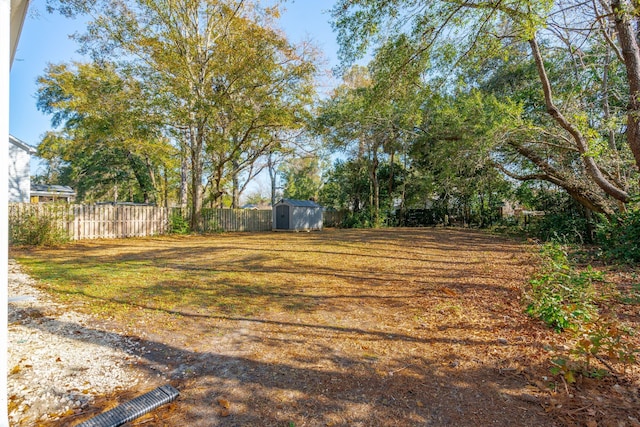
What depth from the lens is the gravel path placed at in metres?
1.84

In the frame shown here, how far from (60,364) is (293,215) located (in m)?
15.6

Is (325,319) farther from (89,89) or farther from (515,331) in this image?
(89,89)

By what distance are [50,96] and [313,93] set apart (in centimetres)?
1593

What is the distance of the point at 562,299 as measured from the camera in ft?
9.58

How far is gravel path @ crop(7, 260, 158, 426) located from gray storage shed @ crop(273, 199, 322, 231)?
14.6m

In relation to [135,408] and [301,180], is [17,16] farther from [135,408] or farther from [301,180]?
[301,180]

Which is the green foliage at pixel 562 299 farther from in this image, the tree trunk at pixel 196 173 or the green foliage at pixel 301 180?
the green foliage at pixel 301 180

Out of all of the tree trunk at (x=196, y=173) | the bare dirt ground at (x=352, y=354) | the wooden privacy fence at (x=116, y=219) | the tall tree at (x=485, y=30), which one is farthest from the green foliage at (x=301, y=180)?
the bare dirt ground at (x=352, y=354)

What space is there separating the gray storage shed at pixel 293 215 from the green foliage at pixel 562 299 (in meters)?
15.0

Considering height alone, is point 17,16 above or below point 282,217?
above

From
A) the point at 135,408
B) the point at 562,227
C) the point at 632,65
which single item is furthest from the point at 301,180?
the point at 135,408

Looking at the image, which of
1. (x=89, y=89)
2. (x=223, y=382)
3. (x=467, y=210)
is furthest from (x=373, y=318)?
(x=467, y=210)

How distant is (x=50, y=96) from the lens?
18.0m

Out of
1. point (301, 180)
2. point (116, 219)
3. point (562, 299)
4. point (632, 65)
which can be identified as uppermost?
point (301, 180)
